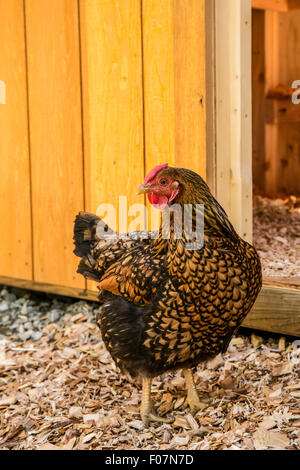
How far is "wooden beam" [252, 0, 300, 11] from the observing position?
17.5ft

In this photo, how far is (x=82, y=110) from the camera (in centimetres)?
412

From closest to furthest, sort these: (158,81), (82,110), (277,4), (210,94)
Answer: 1. (210,94)
2. (158,81)
3. (82,110)
4. (277,4)

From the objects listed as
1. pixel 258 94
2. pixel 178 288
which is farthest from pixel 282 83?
pixel 178 288

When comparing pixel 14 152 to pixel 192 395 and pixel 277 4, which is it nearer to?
pixel 192 395

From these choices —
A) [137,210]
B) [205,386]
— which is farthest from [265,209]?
[205,386]

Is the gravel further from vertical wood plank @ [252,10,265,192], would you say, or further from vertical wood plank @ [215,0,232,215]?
vertical wood plank @ [252,10,265,192]

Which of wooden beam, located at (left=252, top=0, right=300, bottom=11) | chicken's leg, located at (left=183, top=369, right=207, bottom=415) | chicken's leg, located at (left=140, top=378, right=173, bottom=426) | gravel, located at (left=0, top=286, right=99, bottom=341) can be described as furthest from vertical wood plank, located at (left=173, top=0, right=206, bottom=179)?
wooden beam, located at (left=252, top=0, right=300, bottom=11)

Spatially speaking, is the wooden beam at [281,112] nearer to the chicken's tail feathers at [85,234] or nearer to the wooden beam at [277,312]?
the wooden beam at [277,312]

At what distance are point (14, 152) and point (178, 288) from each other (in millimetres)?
2462

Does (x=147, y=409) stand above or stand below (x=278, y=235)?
below

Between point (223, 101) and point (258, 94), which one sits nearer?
point (223, 101)

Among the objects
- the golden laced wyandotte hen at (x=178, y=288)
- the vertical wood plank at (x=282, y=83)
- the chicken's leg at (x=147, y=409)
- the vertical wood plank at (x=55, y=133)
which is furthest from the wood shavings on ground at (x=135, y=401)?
the vertical wood plank at (x=282, y=83)

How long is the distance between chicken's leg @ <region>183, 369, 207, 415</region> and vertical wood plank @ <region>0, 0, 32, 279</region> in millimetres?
1941

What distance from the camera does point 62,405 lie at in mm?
3191
